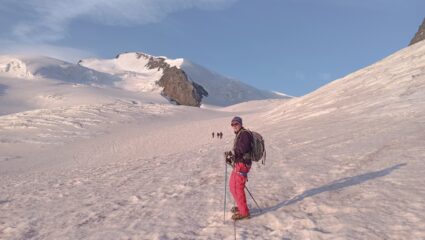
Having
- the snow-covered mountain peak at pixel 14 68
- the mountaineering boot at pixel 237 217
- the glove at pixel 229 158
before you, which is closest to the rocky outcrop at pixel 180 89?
the snow-covered mountain peak at pixel 14 68

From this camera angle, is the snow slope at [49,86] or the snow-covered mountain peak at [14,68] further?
the snow-covered mountain peak at [14,68]

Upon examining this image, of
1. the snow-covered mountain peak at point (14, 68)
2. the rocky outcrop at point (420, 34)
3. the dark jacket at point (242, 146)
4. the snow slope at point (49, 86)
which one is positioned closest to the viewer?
the dark jacket at point (242, 146)

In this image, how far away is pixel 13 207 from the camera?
1115 cm

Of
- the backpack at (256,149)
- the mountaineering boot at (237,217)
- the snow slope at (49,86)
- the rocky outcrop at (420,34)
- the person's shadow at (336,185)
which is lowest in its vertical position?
the mountaineering boot at (237,217)

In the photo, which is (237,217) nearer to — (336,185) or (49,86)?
(336,185)

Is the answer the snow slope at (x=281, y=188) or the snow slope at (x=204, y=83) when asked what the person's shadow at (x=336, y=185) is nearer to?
the snow slope at (x=281, y=188)

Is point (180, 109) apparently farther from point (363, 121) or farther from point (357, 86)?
point (363, 121)

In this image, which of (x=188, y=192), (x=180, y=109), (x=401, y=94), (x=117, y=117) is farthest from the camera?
(x=180, y=109)

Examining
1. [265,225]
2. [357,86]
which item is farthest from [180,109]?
[265,225]

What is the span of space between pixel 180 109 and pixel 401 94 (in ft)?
107

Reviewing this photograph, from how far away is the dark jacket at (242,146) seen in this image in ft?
27.3

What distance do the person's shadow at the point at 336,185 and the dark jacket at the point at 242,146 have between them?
1082 millimetres

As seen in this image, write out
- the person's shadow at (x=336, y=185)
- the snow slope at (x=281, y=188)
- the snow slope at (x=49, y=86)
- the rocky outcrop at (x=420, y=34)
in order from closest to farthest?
1. the snow slope at (x=281, y=188)
2. the person's shadow at (x=336, y=185)
3. the rocky outcrop at (x=420, y=34)
4. the snow slope at (x=49, y=86)

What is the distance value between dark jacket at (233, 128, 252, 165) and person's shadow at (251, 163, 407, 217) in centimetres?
108
